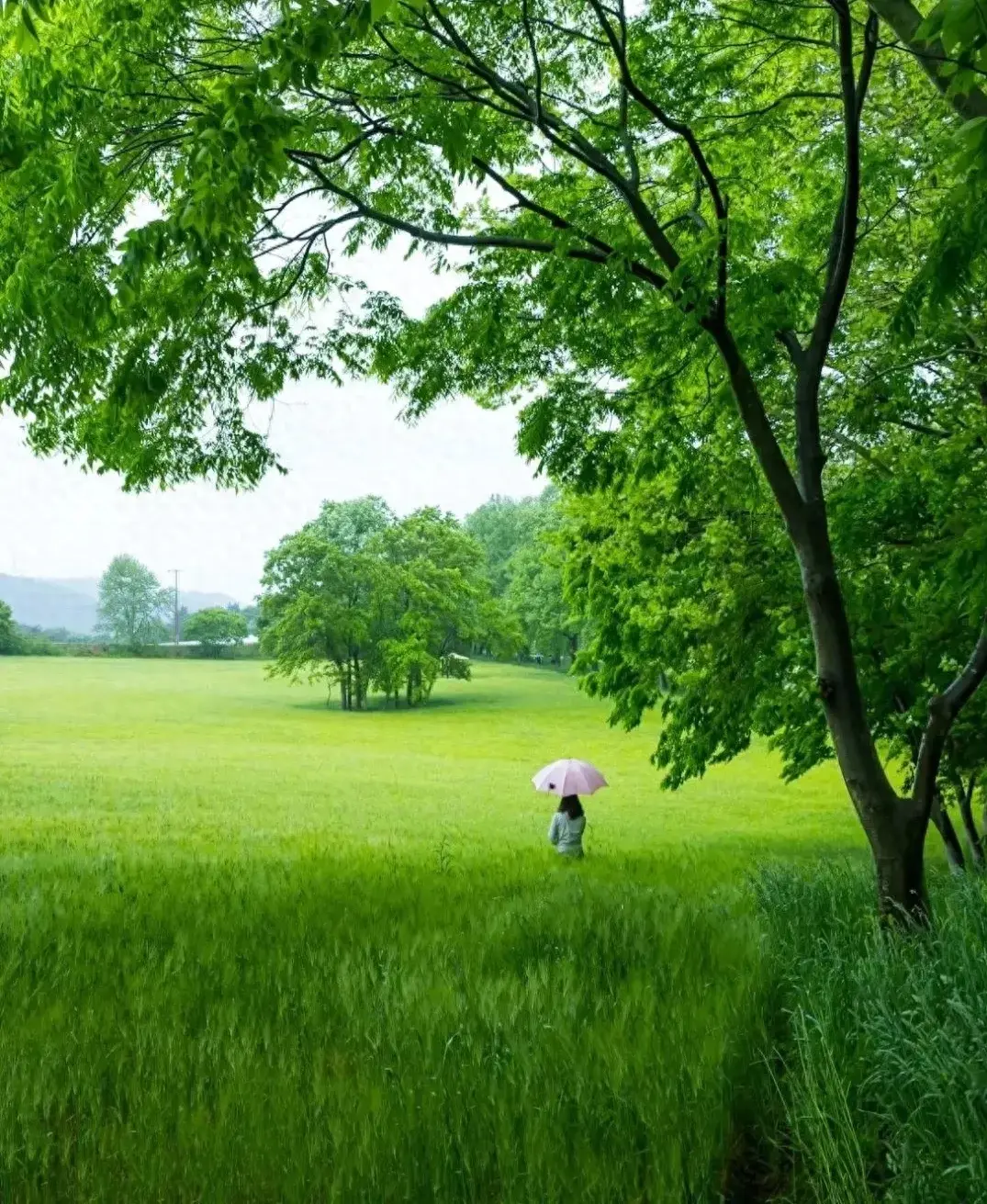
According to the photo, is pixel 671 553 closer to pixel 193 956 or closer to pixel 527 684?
pixel 193 956

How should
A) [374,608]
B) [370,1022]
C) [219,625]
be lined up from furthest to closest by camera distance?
[219,625] < [374,608] < [370,1022]

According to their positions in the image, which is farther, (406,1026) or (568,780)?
(568,780)

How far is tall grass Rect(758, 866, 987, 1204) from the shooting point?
2760 mm

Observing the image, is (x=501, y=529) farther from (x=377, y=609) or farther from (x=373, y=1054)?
(x=373, y=1054)

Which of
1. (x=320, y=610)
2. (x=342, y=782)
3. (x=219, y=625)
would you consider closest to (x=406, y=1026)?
(x=342, y=782)

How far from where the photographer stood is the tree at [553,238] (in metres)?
5.47

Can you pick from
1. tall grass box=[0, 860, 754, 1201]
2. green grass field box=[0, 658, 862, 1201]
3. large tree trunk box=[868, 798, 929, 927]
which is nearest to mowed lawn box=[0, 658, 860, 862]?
green grass field box=[0, 658, 862, 1201]

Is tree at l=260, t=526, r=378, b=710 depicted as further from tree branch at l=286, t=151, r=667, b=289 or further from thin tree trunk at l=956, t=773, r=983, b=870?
tree branch at l=286, t=151, r=667, b=289

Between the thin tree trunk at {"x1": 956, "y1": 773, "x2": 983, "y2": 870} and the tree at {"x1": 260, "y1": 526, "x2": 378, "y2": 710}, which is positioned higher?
the tree at {"x1": 260, "y1": 526, "x2": 378, "y2": 710}

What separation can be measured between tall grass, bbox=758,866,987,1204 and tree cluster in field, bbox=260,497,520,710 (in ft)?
156

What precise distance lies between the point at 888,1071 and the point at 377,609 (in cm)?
4983

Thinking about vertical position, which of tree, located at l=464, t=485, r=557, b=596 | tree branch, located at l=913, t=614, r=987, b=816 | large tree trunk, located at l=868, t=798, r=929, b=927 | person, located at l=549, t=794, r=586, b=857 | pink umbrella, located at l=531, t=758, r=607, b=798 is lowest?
person, located at l=549, t=794, r=586, b=857

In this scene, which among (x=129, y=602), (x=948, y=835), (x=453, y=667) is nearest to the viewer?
(x=948, y=835)

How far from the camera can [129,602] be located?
129 m
